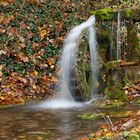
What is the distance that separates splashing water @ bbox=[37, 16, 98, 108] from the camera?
11972mm

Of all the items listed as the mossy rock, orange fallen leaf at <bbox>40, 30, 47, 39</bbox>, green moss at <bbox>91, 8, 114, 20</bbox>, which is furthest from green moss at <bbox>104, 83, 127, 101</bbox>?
orange fallen leaf at <bbox>40, 30, 47, 39</bbox>

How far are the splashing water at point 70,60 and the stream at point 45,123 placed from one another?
1.26 meters

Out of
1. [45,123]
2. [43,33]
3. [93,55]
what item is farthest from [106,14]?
[45,123]

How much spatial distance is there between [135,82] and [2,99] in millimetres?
4325

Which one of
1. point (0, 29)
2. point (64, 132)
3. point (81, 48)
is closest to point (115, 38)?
point (81, 48)

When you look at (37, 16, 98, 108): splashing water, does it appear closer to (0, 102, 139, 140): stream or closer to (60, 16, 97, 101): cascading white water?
(60, 16, 97, 101): cascading white water

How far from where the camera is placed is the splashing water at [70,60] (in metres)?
12.0

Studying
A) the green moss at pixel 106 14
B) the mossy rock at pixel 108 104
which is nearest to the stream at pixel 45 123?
the mossy rock at pixel 108 104

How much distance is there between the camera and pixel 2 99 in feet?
38.2

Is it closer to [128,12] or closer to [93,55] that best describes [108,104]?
[93,55]

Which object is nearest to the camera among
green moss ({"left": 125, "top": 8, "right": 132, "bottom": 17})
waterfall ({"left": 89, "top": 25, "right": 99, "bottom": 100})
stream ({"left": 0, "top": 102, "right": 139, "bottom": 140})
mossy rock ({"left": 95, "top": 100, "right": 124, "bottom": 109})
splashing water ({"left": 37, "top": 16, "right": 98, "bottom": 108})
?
stream ({"left": 0, "top": 102, "right": 139, "bottom": 140})

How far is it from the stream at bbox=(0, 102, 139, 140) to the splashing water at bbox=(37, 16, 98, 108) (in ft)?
4.14

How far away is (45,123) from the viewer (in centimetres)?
846

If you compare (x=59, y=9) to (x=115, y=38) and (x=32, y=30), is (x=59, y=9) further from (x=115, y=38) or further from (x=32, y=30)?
(x=115, y=38)
